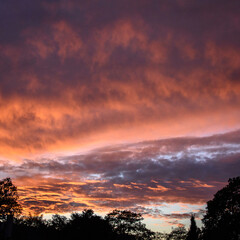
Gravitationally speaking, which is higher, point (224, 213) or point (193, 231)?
point (224, 213)

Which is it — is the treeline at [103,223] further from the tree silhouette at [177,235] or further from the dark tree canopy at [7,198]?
the tree silhouette at [177,235]

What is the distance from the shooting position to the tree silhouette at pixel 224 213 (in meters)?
42.0

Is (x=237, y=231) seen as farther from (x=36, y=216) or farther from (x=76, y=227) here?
(x=36, y=216)

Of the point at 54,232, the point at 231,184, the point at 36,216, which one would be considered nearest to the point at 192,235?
the point at 231,184

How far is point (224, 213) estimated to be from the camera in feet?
144

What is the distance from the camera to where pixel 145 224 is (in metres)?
95.3

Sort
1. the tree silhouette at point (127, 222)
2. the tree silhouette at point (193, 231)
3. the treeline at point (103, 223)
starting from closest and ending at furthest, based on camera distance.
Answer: the treeline at point (103, 223) < the tree silhouette at point (193, 231) < the tree silhouette at point (127, 222)

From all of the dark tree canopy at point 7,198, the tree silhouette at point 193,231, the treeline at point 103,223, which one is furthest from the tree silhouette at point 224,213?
the dark tree canopy at point 7,198

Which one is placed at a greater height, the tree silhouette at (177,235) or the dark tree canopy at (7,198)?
the dark tree canopy at (7,198)

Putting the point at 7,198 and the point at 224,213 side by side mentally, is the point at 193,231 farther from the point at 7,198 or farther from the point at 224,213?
the point at 7,198

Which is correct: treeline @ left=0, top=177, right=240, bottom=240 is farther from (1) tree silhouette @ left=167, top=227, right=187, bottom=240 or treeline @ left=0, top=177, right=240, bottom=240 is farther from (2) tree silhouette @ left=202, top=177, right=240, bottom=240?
(1) tree silhouette @ left=167, top=227, right=187, bottom=240

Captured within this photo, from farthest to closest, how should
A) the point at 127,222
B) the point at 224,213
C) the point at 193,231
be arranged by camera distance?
the point at 127,222, the point at 193,231, the point at 224,213

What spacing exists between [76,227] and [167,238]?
66322 millimetres

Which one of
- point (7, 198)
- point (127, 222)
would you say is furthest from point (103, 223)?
point (127, 222)
